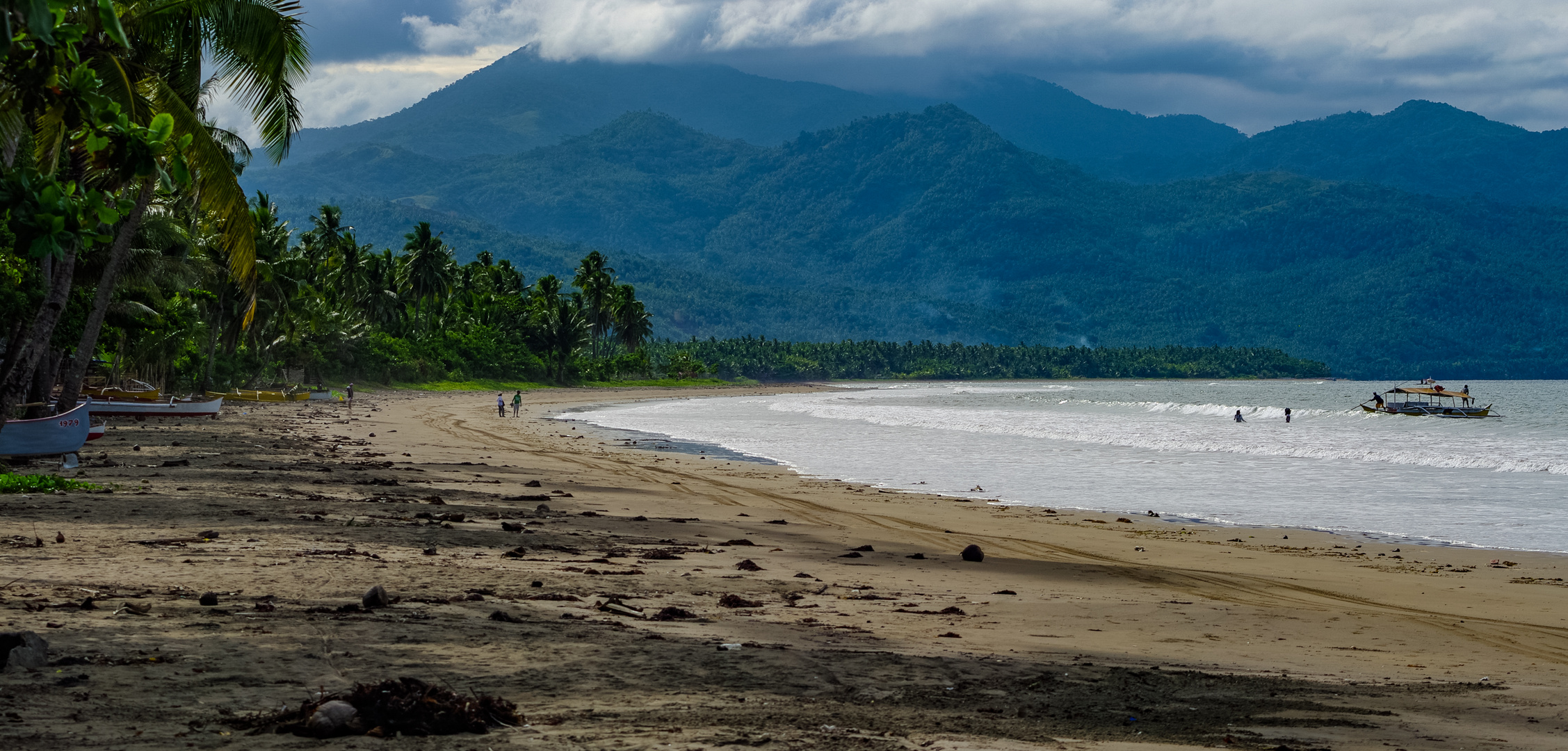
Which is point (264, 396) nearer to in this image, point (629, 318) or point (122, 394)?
point (122, 394)

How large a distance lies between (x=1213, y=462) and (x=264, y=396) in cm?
4598

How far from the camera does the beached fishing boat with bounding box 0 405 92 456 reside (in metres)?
16.6

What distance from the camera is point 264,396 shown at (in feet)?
183

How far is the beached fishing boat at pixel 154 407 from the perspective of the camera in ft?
116

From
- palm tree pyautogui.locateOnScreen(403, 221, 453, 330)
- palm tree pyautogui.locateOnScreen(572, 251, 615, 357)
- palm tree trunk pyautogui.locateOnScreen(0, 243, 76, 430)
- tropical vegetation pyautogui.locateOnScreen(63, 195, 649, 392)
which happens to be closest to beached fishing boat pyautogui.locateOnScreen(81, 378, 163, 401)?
tropical vegetation pyautogui.locateOnScreen(63, 195, 649, 392)

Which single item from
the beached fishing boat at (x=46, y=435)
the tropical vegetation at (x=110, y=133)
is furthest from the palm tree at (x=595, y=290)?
the beached fishing boat at (x=46, y=435)

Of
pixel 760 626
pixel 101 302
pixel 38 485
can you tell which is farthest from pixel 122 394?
pixel 760 626

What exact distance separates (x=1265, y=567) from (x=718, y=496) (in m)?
9.38

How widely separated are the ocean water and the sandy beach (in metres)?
3.19

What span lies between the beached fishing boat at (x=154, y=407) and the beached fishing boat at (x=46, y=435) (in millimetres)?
18816

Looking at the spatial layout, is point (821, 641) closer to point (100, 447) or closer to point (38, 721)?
point (38, 721)

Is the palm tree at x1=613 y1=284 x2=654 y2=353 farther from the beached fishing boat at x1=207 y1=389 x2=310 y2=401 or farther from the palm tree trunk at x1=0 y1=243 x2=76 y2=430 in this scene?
the palm tree trunk at x1=0 y1=243 x2=76 y2=430

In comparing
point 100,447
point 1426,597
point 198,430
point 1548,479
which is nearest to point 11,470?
point 100,447

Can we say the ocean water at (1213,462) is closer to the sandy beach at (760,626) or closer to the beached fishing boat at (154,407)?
the sandy beach at (760,626)
